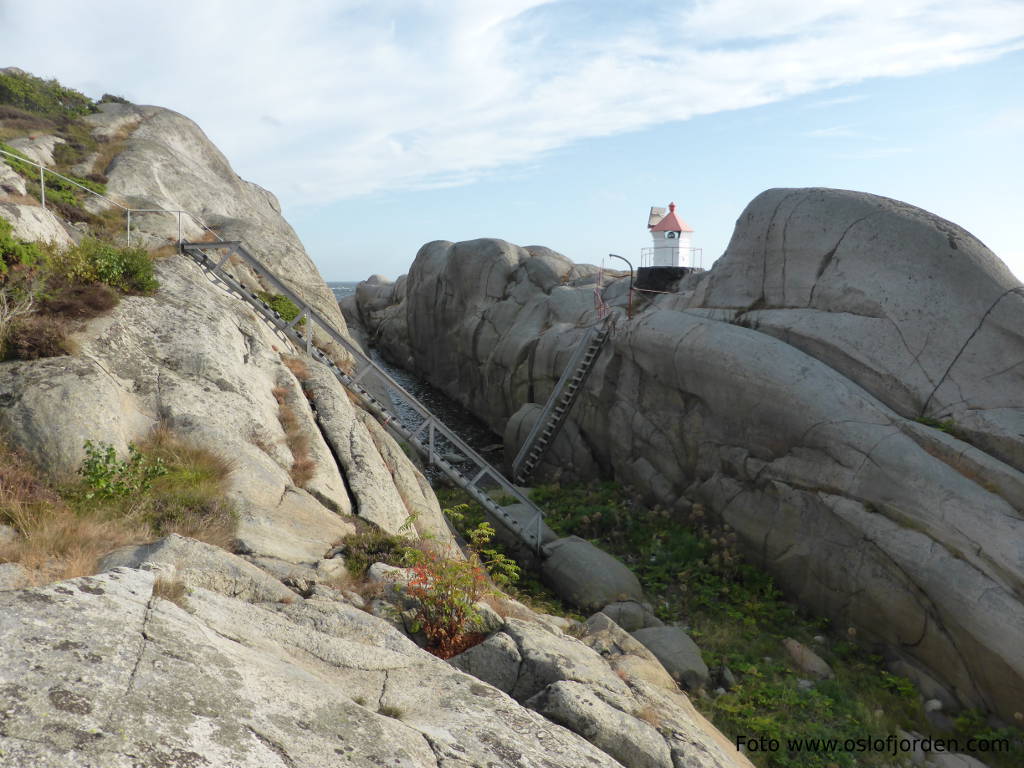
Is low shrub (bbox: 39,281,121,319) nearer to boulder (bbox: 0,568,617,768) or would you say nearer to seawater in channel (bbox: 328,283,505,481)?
boulder (bbox: 0,568,617,768)

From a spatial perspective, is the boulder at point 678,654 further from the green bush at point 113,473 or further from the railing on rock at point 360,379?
the green bush at point 113,473

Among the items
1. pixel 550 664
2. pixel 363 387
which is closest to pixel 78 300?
pixel 363 387

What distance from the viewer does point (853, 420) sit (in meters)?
17.1

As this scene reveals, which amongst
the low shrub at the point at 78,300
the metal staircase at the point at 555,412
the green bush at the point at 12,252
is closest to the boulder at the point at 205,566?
the low shrub at the point at 78,300

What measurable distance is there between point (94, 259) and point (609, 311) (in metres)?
→ 18.3

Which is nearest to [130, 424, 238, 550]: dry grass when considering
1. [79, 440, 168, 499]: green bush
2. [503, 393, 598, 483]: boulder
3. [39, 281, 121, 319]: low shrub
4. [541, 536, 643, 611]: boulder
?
[79, 440, 168, 499]: green bush

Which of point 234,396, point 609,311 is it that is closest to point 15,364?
point 234,396

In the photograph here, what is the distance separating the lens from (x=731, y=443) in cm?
2033

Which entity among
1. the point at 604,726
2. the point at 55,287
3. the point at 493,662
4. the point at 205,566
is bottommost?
the point at 604,726

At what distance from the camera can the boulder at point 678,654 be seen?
13.7 meters

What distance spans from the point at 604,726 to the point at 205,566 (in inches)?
179

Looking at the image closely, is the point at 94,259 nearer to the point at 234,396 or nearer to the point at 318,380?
the point at 234,396

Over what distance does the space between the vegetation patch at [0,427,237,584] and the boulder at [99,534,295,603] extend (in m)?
0.36

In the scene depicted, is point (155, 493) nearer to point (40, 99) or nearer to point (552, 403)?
point (552, 403)
